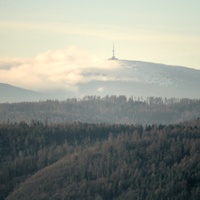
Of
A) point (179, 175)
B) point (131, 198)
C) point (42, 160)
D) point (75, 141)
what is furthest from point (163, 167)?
point (75, 141)

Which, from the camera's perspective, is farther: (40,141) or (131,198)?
(40,141)

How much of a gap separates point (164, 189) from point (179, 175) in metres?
6.64

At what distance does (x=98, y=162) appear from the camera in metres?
145

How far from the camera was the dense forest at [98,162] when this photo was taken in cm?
12888

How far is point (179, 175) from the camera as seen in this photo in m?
131

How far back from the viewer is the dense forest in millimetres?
128875

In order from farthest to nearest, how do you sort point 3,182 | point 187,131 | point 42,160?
point 187,131
point 42,160
point 3,182

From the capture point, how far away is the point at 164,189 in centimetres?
12531

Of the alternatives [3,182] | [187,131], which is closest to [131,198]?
[3,182]

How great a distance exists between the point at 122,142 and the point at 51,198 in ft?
106

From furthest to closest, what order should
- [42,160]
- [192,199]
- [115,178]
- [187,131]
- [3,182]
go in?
1. [187,131]
2. [42,160]
3. [3,182]
4. [115,178]
5. [192,199]

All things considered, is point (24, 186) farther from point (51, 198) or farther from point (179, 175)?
point (179, 175)

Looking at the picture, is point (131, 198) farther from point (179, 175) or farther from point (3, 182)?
point (3, 182)

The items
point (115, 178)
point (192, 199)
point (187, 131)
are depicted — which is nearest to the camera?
point (192, 199)
